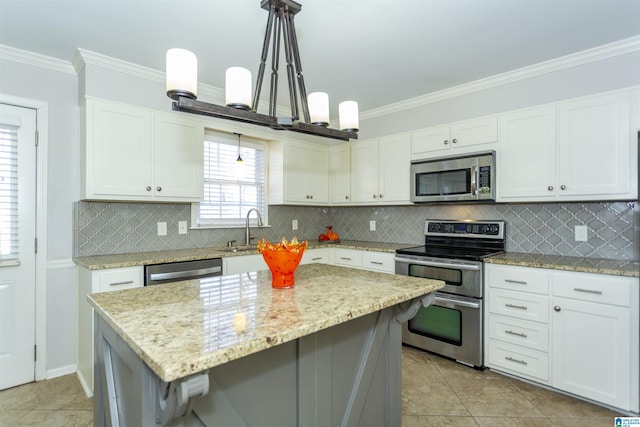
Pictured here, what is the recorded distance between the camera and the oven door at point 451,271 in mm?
2707

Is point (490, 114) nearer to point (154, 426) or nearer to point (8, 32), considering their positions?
point (154, 426)

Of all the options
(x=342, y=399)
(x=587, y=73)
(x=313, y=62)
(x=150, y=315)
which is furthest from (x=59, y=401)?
(x=587, y=73)

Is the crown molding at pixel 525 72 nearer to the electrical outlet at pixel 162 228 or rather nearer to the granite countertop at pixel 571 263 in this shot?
the granite countertop at pixel 571 263

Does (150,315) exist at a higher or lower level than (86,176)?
lower

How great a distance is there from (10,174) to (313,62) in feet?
8.08

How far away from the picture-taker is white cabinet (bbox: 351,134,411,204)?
3.59 m

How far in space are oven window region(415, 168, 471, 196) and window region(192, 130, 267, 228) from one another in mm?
1810

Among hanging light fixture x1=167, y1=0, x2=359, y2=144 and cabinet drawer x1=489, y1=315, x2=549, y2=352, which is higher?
hanging light fixture x1=167, y1=0, x2=359, y2=144

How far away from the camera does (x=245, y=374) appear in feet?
3.85

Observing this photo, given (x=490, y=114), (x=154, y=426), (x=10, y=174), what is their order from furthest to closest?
(x=490, y=114) < (x=10, y=174) < (x=154, y=426)

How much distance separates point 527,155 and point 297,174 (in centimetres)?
233

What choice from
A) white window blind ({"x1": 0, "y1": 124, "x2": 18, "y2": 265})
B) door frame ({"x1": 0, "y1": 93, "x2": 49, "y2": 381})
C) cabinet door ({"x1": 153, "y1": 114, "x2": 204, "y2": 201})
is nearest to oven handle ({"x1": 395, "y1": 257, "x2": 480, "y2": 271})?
cabinet door ({"x1": 153, "y1": 114, "x2": 204, "y2": 201})

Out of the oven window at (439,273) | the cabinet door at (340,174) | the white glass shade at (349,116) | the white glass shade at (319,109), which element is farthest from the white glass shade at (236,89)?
the cabinet door at (340,174)

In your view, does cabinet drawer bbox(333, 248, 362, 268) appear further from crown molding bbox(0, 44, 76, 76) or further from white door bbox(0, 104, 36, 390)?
crown molding bbox(0, 44, 76, 76)
